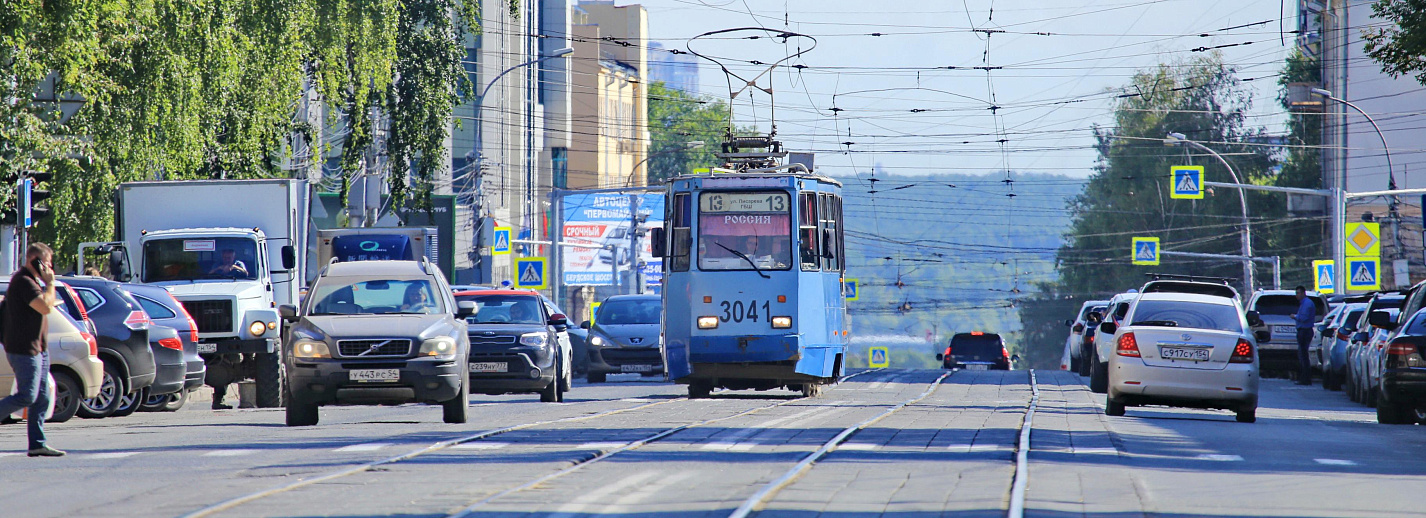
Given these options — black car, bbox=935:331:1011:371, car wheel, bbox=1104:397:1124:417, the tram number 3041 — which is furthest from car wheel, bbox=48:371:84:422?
black car, bbox=935:331:1011:371

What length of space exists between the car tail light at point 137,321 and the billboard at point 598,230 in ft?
175

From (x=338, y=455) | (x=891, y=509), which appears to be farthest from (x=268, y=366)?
(x=891, y=509)

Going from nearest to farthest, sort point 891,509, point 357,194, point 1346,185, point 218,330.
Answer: point 891,509, point 218,330, point 357,194, point 1346,185

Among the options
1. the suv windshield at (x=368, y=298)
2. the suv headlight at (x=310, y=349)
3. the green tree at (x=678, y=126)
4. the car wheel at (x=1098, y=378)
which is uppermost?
the green tree at (x=678, y=126)

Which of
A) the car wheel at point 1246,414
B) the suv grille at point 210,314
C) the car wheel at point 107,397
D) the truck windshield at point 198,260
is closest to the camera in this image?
the car wheel at point 107,397

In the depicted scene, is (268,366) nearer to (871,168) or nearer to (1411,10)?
(1411,10)

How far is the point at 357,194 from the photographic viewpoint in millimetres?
41344

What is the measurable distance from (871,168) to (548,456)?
4588cm

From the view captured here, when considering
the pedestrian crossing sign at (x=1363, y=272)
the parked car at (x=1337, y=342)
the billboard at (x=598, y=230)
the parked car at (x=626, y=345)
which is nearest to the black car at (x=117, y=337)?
the parked car at (x=626, y=345)

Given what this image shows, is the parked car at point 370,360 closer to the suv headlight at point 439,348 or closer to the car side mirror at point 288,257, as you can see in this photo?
the suv headlight at point 439,348

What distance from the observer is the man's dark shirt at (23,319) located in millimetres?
14203

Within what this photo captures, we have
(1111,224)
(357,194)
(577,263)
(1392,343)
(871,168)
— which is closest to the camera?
(1392,343)

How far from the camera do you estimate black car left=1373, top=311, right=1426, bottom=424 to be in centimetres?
1947

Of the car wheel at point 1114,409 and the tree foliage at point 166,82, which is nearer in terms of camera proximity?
the car wheel at point 1114,409
